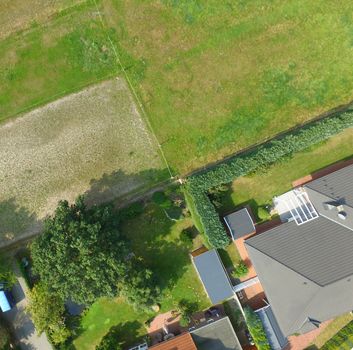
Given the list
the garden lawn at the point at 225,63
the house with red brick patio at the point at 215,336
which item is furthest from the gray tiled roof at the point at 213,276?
the garden lawn at the point at 225,63

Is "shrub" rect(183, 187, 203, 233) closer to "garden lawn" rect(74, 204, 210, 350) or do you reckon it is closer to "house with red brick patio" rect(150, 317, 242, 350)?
"garden lawn" rect(74, 204, 210, 350)

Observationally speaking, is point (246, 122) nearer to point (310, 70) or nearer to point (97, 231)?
point (310, 70)

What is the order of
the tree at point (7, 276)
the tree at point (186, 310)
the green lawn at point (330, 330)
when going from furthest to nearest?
1. the green lawn at point (330, 330)
2. the tree at point (186, 310)
3. the tree at point (7, 276)

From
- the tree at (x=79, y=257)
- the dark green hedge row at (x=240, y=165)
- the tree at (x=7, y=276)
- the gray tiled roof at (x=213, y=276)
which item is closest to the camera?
the tree at (x=79, y=257)

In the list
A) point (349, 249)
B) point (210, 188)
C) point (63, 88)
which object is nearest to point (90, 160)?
point (63, 88)

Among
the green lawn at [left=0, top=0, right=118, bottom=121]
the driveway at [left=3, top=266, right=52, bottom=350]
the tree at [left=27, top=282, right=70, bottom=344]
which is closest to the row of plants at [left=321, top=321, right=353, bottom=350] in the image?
the tree at [left=27, top=282, right=70, bottom=344]

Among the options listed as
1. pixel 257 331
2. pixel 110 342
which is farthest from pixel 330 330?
pixel 110 342

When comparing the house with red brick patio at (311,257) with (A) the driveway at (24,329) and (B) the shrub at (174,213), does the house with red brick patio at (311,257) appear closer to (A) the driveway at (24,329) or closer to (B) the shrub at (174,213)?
(B) the shrub at (174,213)
